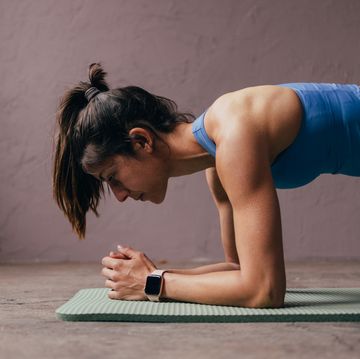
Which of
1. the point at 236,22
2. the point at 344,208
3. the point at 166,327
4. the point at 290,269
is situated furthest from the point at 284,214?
the point at 166,327

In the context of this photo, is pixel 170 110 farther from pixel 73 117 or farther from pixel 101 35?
pixel 101 35

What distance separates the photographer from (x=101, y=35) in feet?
11.5

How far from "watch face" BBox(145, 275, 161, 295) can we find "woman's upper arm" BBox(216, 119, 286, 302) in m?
0.23

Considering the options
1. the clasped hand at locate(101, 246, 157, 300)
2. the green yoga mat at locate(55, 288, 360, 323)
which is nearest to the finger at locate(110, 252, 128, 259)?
the clasped hand at locate(101, 246, 157, 300)

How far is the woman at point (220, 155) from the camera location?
1432 millimetres

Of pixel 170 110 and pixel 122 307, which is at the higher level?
pixel 170 110

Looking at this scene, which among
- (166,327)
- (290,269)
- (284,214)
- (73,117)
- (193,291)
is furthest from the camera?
(284,214)

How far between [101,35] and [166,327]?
2423 millimetres

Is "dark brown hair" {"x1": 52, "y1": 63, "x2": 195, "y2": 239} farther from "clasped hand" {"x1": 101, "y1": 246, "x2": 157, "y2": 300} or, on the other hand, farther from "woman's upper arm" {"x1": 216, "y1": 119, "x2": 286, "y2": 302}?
"woman's upper arm" {"x1": 216, "y1": 119, "x2": 286, "y2": 302}

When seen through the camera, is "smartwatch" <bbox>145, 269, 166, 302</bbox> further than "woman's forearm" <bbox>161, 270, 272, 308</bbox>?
Yes

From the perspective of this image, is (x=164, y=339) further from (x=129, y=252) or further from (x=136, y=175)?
(x=136, y=175)

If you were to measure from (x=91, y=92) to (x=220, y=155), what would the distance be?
0.42m

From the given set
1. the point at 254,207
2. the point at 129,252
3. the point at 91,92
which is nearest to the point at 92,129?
Answer: the point at 91,92

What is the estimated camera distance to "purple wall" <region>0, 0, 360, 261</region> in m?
3.49
